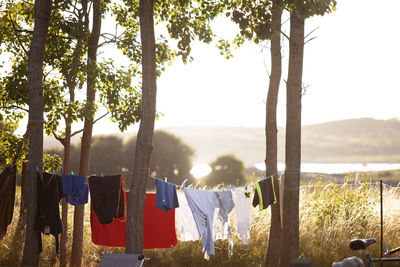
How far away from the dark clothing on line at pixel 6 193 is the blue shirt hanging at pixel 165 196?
246 cm

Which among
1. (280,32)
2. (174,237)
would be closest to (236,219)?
(174,237)

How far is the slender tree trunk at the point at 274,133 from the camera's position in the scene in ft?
28.8

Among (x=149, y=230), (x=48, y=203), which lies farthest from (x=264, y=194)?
(x=48, y=203)

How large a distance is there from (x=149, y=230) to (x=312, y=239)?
354cm

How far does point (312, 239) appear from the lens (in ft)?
33.1

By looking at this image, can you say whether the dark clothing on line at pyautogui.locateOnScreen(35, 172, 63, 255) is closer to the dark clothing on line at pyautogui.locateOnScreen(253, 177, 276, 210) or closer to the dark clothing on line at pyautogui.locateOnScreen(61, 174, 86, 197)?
the dark clothing on line at pyautogui.locateOnScreen(61, 174, 86, 197)

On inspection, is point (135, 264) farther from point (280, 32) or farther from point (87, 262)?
point (280, 32)

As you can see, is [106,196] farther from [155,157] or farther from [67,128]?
[155,157]

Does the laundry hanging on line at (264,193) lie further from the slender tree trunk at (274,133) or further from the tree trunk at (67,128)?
the tree trunk at (67,128)

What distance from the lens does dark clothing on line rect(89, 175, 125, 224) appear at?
7.76 m

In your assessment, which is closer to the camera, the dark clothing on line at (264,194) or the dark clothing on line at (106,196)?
the dark clothing on line at (106,196)

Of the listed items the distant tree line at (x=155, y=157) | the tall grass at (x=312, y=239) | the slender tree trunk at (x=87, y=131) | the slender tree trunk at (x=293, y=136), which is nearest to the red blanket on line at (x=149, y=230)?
the tall grass at (x=312, y=239)

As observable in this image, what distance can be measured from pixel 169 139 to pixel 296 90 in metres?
27.4

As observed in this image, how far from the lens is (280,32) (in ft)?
29.4
